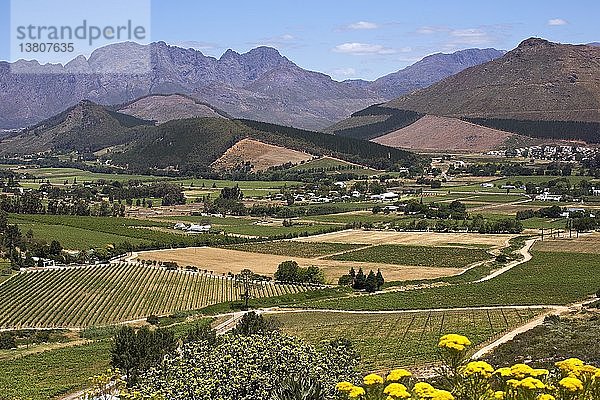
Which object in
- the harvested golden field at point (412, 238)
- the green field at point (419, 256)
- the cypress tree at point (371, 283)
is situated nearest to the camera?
the cypress tree at point (371, 283)

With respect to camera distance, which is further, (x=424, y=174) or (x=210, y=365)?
(x=424, y=174)

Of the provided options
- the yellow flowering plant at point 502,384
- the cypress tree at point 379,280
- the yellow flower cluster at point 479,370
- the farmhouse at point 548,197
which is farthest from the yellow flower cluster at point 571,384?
the farmhouse at point 548,197

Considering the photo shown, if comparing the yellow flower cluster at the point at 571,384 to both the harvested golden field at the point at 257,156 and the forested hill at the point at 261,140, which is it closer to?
the harvested golden field at the point at 257,156

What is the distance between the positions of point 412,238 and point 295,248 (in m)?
14.0

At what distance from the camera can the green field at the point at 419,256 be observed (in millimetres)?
72938

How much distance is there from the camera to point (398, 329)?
42.9 m

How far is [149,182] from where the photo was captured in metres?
157

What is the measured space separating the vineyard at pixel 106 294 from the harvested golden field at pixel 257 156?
107 metres

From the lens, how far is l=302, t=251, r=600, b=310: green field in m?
52.5

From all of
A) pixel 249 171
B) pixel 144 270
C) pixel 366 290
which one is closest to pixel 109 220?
pixel 144 270

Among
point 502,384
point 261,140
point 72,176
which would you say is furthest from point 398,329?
point 261,140

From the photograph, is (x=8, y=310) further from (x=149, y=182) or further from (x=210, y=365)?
(x=149, y=182)

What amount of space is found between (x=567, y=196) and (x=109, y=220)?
214 feet

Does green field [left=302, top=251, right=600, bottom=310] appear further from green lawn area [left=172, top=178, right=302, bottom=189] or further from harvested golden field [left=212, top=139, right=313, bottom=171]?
harvested golden field [left=212, top=139, right=313, bottom=171]
